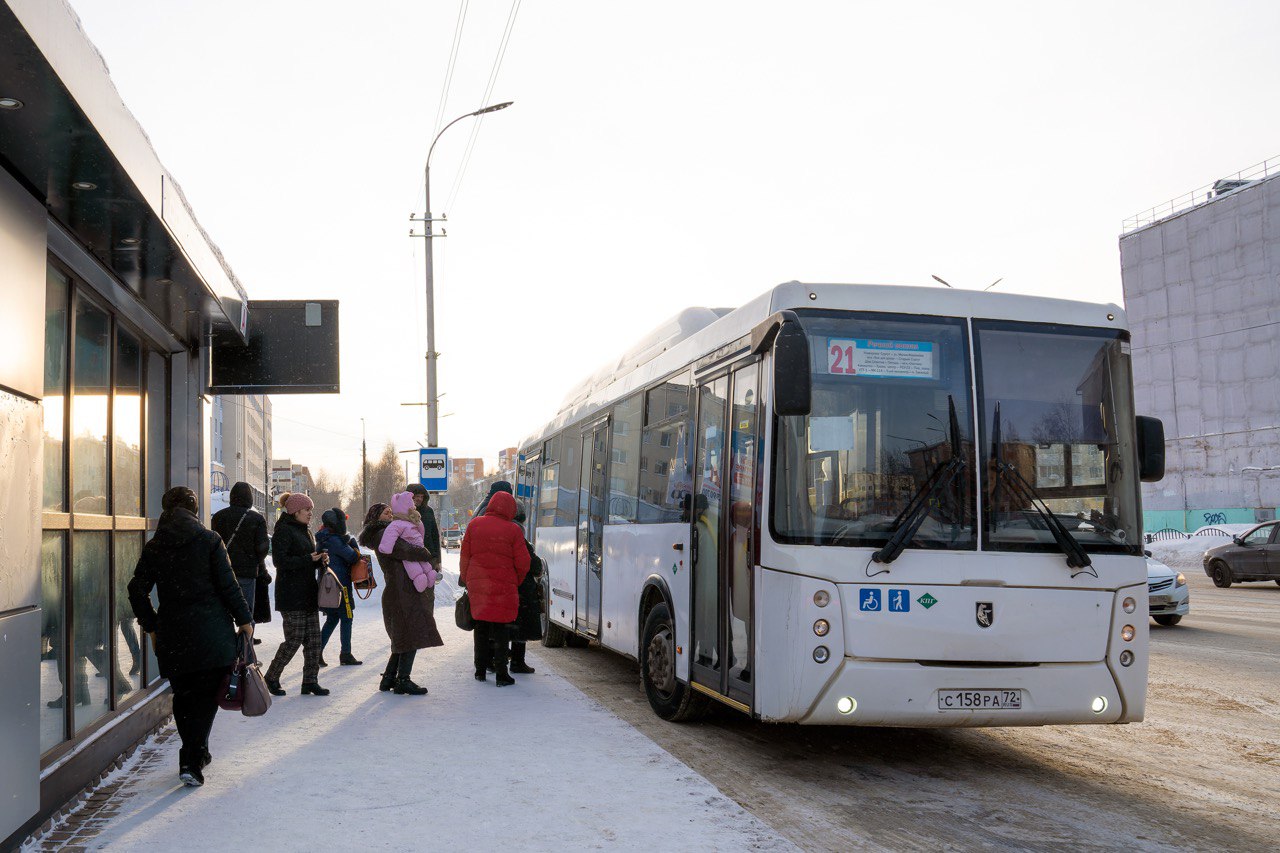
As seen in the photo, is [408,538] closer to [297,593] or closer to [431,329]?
[297,593]

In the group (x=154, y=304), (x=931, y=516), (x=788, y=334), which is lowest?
(x=931, y=516)

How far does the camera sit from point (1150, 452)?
24.8 ft

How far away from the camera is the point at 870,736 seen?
8922 mm

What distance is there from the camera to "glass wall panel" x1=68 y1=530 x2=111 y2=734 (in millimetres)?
7176

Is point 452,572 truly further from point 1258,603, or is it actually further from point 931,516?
point 931,516

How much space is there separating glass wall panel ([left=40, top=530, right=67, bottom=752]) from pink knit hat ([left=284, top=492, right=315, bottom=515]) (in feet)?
11.6

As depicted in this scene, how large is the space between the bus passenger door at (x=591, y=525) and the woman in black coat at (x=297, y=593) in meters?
2.81

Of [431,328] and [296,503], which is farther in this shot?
[431,328]

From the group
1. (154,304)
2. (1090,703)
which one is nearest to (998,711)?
(1090,703)

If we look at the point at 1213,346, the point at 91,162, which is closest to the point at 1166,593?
the point at 91,162

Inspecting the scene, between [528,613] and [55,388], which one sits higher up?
[55,388]

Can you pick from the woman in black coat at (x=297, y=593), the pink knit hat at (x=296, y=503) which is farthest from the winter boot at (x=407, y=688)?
the pink knit hat at (x=296, y=503)

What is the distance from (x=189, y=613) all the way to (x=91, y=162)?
2.60m

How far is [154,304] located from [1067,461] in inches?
264
